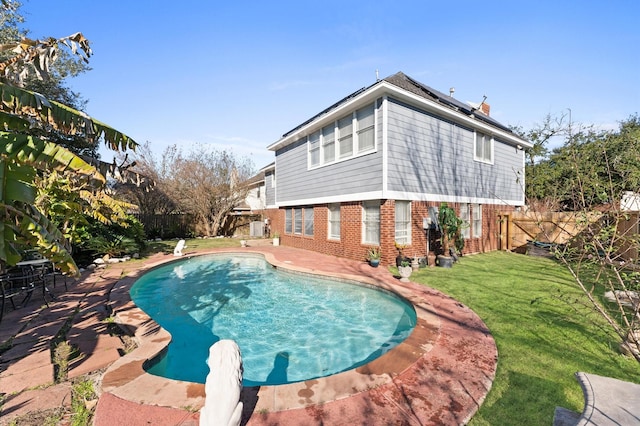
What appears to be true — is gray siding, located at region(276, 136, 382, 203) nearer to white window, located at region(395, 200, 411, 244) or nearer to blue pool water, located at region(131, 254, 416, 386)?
white window, located at region(395, 200, 411, 244)

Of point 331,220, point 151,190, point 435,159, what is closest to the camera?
point 435,159

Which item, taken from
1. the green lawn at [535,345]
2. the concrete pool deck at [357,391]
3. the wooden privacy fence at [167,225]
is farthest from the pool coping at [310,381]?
the wooden privacy fence at [167,225]

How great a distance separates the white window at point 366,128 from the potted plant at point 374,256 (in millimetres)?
4099

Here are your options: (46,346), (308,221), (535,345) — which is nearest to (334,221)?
(308,221)

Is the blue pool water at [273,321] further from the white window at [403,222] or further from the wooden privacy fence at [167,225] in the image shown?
the wooden privacy fence at [167,225]

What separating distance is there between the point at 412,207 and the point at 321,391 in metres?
9.05

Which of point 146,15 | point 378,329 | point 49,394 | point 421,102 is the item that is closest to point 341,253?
point 378,329

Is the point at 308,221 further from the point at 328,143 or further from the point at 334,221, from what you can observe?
the point at 328,143

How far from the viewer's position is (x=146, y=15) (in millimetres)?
10156

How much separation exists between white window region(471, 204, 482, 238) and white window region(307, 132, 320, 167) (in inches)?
340

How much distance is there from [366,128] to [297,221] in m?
7.62

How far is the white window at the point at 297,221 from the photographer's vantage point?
16.3 meters

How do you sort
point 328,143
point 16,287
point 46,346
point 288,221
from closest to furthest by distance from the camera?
1. point 46,346
2. point 16,287
3. point 328,143
4. point 288,221

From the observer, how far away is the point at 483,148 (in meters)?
14.4
